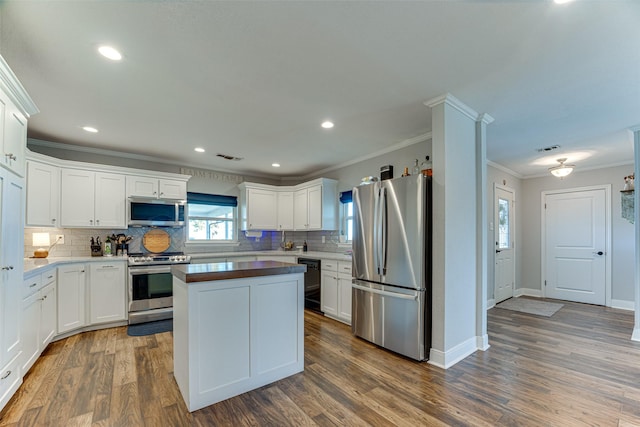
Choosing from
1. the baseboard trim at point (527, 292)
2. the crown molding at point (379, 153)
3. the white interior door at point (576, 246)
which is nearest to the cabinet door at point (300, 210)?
the crown molding at point (379, 153)

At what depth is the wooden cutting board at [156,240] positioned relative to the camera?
469cm

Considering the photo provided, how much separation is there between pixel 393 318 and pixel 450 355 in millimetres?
596

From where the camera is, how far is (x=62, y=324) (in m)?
3.43

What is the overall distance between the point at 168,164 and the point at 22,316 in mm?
3100

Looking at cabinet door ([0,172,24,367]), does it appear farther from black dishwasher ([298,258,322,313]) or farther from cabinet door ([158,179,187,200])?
black dishwasher ([298,258,322,313])

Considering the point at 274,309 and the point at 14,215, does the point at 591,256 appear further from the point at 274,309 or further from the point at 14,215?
the point at 14,215

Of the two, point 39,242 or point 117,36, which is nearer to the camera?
point 117,36

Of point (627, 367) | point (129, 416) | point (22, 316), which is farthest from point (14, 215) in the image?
point (627, 367)

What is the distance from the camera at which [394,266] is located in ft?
10.00

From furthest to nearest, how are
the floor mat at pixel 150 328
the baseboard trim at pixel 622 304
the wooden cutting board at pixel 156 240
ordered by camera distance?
the baseboard trim at pixel 622 304, the wooden cutting board at pixel 156 240, the floor mat at pixel 150 328

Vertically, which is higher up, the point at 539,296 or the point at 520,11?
the point at 520,11

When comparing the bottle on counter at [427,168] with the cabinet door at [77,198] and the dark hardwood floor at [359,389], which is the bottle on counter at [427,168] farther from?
the cabinet door at [77,198]

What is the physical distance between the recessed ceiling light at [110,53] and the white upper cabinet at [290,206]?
3.49m

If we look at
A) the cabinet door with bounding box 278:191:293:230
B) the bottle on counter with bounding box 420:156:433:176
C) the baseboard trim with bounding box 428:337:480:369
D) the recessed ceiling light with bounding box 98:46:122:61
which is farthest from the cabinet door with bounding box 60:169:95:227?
the baseboard trim with bounding box 428:337:480:369
